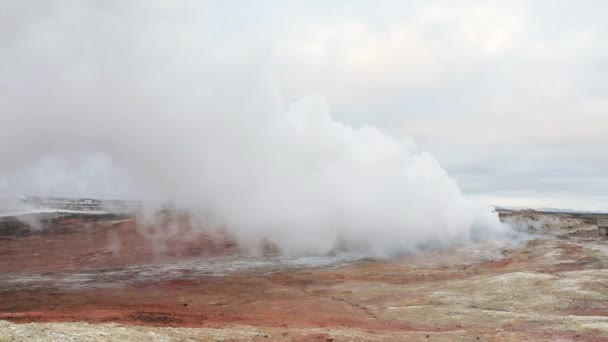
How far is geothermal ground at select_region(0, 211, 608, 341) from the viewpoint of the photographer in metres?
16.6

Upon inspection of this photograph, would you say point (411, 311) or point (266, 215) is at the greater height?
point (266, 215)

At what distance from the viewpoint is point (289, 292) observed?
28141 mm

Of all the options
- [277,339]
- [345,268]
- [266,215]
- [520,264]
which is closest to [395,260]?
[345,268]

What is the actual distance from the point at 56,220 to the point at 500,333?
67359mm

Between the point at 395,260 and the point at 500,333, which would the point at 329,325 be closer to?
the point at 500,333

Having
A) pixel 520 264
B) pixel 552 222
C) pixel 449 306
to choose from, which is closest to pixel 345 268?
pixel 520 264

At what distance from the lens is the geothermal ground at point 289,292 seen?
16.6 m

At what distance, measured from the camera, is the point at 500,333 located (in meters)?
16.5

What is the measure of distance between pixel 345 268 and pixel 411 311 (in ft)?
56.3

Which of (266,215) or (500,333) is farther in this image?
(266,215)

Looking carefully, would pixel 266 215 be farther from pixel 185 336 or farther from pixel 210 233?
pixel 185 336

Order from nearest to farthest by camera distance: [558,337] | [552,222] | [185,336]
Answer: [185,336] → [558,337] → [552,222]

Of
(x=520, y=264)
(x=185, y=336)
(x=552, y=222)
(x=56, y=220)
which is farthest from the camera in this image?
(x=56, y=220)

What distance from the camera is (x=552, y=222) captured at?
63.6 metres
